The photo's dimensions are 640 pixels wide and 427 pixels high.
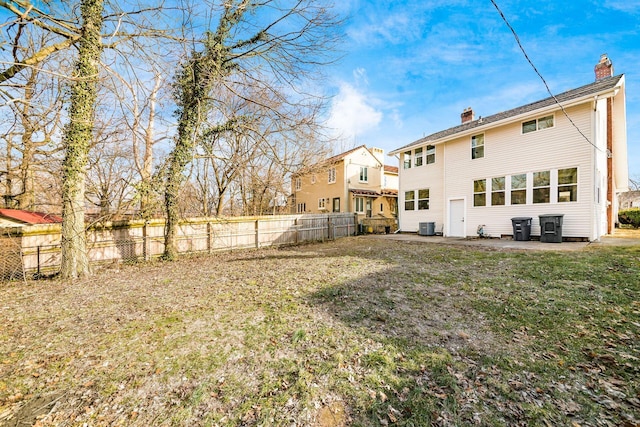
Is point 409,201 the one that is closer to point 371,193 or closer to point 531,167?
point 371,193

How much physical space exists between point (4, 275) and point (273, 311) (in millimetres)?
7305

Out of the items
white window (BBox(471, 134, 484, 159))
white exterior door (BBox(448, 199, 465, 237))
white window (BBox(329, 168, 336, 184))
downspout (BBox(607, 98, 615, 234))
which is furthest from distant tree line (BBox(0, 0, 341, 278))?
downspout (BBox(607, 98, 615, 234))

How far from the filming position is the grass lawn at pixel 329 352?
2.23 m

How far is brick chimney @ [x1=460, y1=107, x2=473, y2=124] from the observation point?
16828 millimetres

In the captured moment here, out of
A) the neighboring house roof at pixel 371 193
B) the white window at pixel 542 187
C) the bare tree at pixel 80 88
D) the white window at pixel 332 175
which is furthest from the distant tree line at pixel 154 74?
the white window at pixel 332 175

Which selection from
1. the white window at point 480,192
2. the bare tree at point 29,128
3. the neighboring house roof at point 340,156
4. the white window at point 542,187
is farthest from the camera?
the neighboring house roof at point 340,156

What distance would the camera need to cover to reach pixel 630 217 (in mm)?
17141

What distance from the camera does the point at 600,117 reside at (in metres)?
10.9

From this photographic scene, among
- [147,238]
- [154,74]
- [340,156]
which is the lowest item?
[147,238]

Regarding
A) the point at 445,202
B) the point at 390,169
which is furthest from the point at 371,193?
the point at 445,202

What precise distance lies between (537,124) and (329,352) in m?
13.3

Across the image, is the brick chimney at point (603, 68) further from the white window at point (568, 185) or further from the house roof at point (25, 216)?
the house roof at point (25, 216)

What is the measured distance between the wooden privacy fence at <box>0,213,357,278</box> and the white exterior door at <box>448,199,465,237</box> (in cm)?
646

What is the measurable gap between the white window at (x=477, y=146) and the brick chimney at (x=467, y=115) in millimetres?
4593
